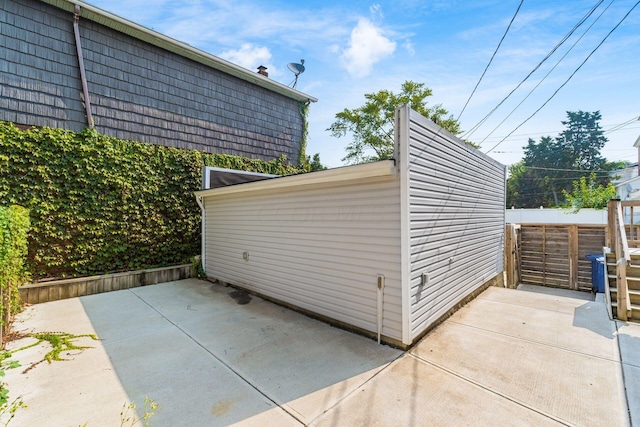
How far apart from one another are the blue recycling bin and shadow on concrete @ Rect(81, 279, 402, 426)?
19.0 ft

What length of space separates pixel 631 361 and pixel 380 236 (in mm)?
2795

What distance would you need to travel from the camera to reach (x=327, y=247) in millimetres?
3916

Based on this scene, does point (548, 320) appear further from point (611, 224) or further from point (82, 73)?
point (82, 73)

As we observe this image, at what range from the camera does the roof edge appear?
19.2ft

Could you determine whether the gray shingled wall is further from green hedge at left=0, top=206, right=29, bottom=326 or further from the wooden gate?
the wooden gate

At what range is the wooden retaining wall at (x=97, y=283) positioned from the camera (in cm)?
502

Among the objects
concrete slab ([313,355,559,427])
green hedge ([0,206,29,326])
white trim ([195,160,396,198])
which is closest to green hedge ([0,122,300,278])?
green hedge ([0,206,29,326])

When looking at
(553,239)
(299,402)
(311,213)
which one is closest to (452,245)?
(311,213)

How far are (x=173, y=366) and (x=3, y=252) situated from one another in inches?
95.0

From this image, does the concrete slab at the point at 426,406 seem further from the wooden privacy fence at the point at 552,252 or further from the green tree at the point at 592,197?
the green tree at the point at 592,197

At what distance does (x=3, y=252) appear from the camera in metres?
3.19

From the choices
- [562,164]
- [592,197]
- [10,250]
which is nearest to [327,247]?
[10,250]

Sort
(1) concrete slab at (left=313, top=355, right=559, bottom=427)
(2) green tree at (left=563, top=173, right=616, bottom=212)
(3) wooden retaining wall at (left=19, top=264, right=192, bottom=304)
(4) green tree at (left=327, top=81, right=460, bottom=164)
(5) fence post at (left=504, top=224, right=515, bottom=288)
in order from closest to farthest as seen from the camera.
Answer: (1) concrete slab at (left=313, top=355, right=559, bottom=427)
(3) wooden retaining wall at (left=19, top=264, right=192, bottom=304)
(5) fence post at (left=504, top=224, right=515, bottom=288)
(2) green tree at (left=563, top=173, right=616, bottom=212)
(4) green tree at (left=327, top=81, right=460, bottom=164)

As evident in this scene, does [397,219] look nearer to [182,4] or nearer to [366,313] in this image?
[366,313]
